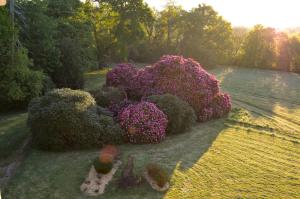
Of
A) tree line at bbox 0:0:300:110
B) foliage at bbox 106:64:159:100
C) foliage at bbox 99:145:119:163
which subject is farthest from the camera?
tree line at bbox 0:0:300:110

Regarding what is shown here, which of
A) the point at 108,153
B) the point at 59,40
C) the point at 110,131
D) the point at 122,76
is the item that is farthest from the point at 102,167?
the point at 59,40

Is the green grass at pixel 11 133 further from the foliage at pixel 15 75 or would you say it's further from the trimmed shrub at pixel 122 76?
the trimmed shrub at pixel 122 76

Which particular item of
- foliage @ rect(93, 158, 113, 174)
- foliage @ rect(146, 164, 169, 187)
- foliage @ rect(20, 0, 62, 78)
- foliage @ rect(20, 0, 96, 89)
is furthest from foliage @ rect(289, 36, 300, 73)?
foliage @ rect(93, 158, 113, 174)

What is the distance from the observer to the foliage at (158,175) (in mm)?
13055

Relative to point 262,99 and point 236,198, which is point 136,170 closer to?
point 236,198

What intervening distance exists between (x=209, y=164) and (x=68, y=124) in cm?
589

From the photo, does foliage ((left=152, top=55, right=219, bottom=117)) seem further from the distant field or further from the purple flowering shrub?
the distant field

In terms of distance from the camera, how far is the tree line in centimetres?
2352

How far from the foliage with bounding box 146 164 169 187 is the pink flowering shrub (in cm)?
404

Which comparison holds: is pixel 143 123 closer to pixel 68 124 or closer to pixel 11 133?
pixel 68 124

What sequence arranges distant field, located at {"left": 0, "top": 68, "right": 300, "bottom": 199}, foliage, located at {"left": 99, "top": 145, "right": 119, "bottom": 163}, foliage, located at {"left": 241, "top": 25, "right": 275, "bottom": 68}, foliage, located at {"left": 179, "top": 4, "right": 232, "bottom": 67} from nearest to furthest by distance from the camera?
distant field, located at {"left": 0, "top": 68, "right": 300, "bottom": 199}, foliage, located at {"left": 99, "top": 145, "right": 119, "bottom": 163}, foliage, located at {"left": 179, "top": 4, "right": 232, "bottom": 67}, foliage, located at {"left": 241, "top": 25, "right": 275, "bottom": 68}

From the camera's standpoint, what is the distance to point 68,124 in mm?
15781

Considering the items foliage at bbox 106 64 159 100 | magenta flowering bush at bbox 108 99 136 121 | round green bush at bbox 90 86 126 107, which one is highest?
foliage at bbox 106 64 159 100

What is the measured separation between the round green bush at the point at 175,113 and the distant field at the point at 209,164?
0.51 meters
